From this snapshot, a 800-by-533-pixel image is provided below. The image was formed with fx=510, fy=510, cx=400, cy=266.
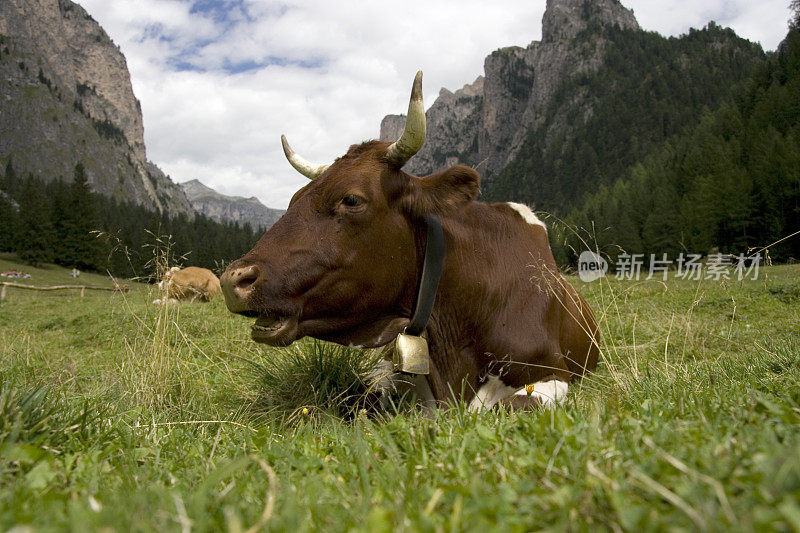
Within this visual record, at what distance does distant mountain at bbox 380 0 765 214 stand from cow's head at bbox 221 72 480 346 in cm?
10854

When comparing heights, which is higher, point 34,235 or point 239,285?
point 239,285

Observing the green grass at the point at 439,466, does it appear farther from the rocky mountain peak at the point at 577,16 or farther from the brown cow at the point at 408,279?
the rocky mountain peak at the point at 577,16

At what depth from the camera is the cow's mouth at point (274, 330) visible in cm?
305

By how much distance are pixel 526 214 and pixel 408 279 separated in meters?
1.52

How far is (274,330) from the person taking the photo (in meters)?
3.06

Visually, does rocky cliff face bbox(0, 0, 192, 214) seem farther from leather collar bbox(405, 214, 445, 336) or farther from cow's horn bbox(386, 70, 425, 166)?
leather collar bbox(405, 214, 445, 336)

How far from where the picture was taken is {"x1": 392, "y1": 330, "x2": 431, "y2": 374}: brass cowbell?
10.7 ft

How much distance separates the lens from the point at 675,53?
472ft

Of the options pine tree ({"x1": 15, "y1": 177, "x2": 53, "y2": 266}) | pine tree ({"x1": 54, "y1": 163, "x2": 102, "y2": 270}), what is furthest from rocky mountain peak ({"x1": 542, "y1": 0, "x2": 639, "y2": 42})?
pine tree ({"x1": 15, "y1": 177, "x2": 53, "y2": 266})

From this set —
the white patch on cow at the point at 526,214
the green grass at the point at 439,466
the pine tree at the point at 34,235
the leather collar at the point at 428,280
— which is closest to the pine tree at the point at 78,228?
the pine tree at the point at 34,235

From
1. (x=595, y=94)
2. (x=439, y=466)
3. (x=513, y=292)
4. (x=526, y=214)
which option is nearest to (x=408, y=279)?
(x=513, y=292)

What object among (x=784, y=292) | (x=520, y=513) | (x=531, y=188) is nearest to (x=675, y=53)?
(x=531, y=188)

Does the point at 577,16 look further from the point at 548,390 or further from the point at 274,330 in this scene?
the point at 274,330

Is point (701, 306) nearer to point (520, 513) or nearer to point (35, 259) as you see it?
point (520, 513)
